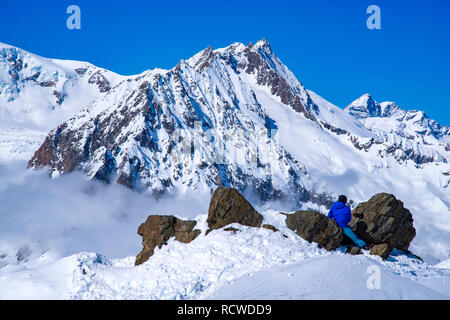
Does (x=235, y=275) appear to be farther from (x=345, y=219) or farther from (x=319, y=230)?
(x=345, y=219)

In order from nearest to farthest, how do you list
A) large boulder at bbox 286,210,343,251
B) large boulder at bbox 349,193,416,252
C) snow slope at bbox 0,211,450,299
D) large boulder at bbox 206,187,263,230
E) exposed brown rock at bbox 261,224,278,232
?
snow slope at bbox 0,211,450,299, large boulder at bbox 286,210,343,251, exposed brown rock at bbox 261,224,278,232, large boulder at bbox 206,187,263,230, large boulder at bbox 349,193,416,252

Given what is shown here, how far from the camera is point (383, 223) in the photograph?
984 inches

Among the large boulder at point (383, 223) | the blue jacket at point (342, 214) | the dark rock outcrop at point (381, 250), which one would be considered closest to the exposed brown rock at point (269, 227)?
the blue jacket at point (342, 214)

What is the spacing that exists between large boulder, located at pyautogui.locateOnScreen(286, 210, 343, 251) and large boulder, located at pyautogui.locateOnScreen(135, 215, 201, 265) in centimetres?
674

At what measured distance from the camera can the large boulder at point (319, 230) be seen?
22422mm

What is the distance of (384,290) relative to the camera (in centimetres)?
1499

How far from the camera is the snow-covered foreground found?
15.3m

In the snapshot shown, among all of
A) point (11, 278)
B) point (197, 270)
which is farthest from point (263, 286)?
point (11, 278)

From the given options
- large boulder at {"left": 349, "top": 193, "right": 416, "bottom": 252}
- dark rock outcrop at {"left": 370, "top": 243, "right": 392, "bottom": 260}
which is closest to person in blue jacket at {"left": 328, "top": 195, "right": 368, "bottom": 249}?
dark rock outcrop at {"left": 370, "top": 243, "right": 392, "bottom": 260}

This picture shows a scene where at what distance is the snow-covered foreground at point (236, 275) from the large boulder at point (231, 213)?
0.93 meters

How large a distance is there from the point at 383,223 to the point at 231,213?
35.1ft

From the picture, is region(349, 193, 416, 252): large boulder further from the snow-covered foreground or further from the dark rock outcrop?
the snow-covered foreground
